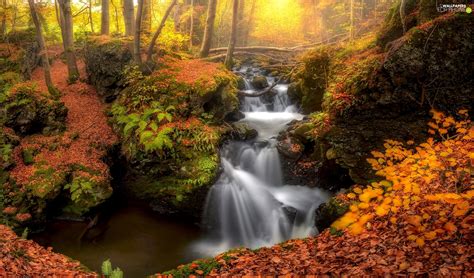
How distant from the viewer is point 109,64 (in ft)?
42.5

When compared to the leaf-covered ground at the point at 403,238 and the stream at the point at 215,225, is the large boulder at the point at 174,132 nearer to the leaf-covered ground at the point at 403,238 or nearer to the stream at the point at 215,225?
the stream at the point at 215,225

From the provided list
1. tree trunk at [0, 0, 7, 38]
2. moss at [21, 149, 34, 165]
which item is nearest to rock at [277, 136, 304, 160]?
moss at [21, 149, 34, 165]

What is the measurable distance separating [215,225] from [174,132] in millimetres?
3323

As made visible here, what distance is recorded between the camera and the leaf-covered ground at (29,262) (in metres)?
5.10

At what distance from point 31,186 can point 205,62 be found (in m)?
8.66

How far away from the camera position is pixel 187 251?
8625 millimetres

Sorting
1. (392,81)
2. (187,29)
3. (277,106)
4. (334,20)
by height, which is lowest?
(277,106)

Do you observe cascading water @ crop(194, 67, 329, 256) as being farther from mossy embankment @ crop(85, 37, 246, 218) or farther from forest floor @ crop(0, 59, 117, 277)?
forest floor @ crop(0, 59, 117, 277)

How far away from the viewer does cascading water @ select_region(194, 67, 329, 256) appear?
357 inches

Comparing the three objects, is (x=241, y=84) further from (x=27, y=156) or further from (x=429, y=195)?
(x=429, y=195)

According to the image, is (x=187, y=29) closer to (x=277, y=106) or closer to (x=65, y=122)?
(x=277, y=106)

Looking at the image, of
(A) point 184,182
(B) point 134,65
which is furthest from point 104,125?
(A) point 184,182

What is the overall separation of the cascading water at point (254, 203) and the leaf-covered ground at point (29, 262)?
137 inches

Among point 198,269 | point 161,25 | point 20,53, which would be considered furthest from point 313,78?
point 20,53
